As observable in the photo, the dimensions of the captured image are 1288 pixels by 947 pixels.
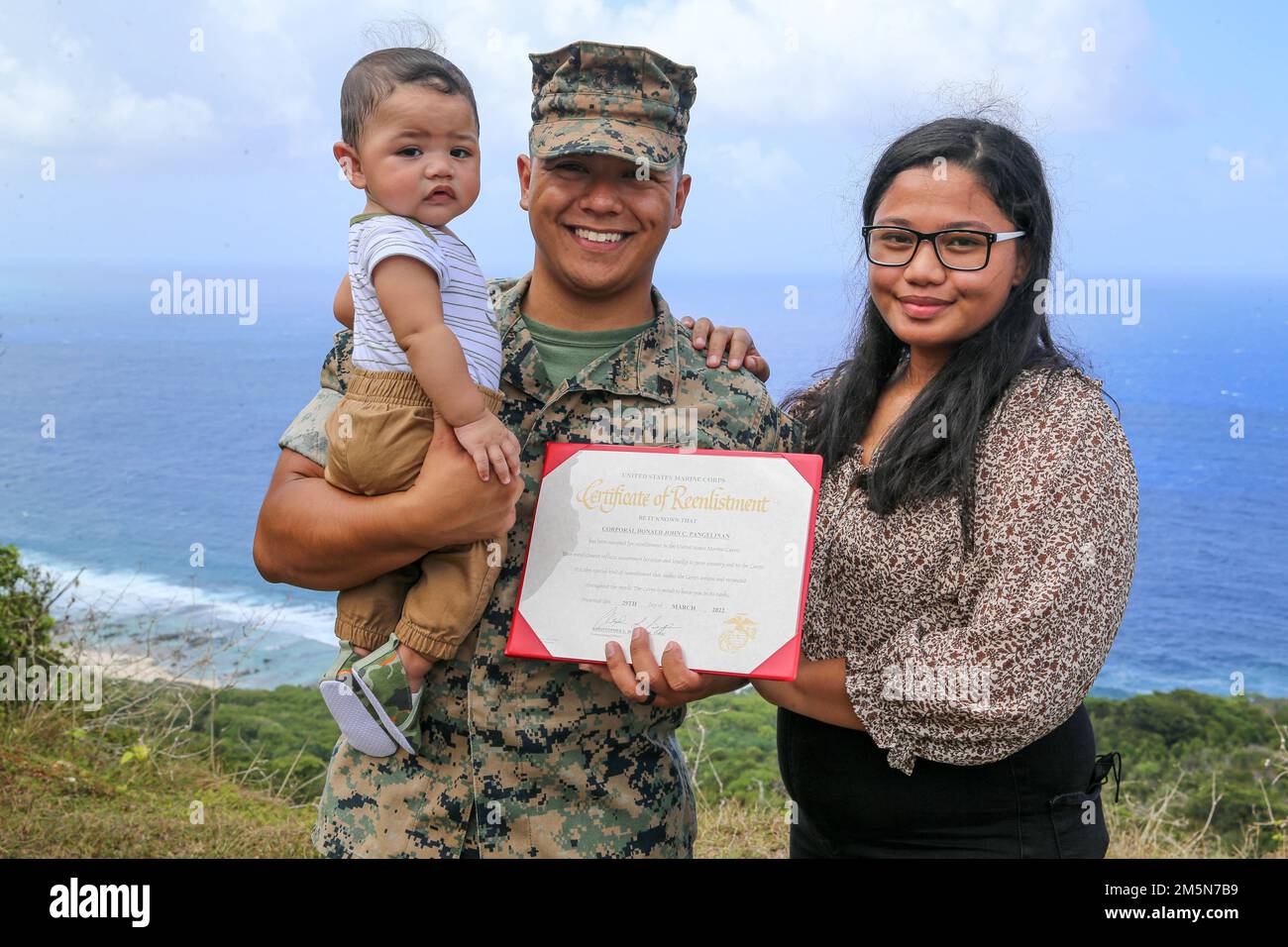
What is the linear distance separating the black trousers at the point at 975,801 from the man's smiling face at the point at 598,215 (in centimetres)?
142

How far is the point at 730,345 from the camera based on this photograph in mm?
3443

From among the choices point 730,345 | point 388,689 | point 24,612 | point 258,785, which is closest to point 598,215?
point 730,345

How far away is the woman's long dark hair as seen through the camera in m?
2.98

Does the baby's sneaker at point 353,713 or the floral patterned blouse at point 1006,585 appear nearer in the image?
the floral patterned blouse at point 1006,585

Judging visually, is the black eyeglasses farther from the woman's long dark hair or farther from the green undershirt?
the green undershirt

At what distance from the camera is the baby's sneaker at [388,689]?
9.41 ft

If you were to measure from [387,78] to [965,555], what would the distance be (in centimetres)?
185

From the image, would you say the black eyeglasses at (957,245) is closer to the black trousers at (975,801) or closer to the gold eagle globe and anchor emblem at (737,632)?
the gold eagle globe and anchor emblem at (737,632)

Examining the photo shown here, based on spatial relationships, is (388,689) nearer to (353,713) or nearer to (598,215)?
(353,713)

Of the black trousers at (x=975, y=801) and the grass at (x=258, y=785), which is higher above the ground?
the black trousers at (x=975, y=801)

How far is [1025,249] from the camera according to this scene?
312 cm

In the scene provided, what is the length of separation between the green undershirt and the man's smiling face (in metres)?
0.17

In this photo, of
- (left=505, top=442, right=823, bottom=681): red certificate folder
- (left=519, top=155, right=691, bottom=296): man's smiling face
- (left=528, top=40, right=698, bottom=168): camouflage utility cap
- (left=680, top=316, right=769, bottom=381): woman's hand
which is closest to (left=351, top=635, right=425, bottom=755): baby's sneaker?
(left=505, top=442, right=823, bottom=681): red certificate folder
